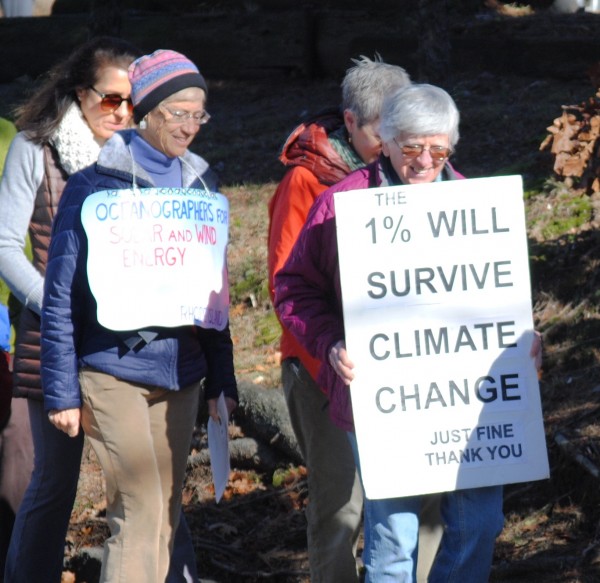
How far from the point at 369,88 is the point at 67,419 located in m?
1.58

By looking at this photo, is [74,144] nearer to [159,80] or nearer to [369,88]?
[159,80]

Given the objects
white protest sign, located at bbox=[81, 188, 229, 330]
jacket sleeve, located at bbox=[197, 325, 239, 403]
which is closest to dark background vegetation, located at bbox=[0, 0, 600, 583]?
jacket sleeve, located at bbox=[197, 325, 239, 403]

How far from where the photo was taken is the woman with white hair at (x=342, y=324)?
3.73m

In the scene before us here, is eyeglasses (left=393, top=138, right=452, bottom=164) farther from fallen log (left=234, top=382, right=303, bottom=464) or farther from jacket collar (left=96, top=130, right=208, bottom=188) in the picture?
fallen log (left=234, top=382, right=303, bottom=464)

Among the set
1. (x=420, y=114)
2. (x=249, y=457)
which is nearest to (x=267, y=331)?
(x=249, y=457)

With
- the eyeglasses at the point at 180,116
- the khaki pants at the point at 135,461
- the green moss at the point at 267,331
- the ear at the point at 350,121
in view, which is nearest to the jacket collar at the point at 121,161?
the eyeglasses at the point at 180,116

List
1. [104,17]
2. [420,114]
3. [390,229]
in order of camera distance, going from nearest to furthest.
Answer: [420,114], [390,229], [104,17]

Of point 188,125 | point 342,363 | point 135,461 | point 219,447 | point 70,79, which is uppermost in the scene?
point 70,79

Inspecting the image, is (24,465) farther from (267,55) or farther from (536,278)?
(267,55)

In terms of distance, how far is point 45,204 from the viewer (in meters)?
4.40

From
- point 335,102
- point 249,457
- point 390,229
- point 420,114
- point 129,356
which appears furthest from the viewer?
point 335,102

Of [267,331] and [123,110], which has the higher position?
[267,331]

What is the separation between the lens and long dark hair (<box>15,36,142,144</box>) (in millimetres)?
4367

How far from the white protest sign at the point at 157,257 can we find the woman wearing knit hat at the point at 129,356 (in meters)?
0.02
